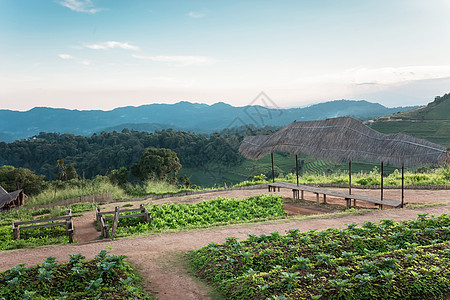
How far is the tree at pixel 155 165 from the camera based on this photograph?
23.0 m

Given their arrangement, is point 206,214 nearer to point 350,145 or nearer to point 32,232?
point 32,232

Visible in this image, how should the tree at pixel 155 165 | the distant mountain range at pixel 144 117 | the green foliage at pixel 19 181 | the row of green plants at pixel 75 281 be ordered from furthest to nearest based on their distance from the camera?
the distant mountain range at pixel 144 117
the tree at pixel 155 165
the green foliage at pixel 19 181
the row of green plants at pixel 75 281

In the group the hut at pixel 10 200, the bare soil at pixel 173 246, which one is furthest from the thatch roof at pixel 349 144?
the hut at pixel 10 200

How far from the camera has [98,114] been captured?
136 meters

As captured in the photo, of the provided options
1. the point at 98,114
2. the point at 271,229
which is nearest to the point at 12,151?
the point at 271,229

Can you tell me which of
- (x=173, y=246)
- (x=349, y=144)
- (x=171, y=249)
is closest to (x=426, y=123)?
(x=349, y=144)

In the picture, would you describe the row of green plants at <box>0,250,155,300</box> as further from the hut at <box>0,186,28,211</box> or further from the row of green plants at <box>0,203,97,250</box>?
the hut at <box>0,186,28,211</box>

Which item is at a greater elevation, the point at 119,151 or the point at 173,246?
the point at 173,246

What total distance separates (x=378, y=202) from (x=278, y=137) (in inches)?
179

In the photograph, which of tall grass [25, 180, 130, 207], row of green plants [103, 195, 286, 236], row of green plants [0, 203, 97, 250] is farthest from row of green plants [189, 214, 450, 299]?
tall grass [25, 180, 130, 207]

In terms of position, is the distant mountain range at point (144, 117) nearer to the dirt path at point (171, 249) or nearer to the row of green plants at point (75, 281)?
the dirt path at point (171, 249)

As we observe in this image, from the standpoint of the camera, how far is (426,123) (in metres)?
44.0

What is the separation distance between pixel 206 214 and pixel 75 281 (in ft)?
16.4

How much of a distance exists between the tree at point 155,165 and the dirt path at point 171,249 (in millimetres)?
14834
